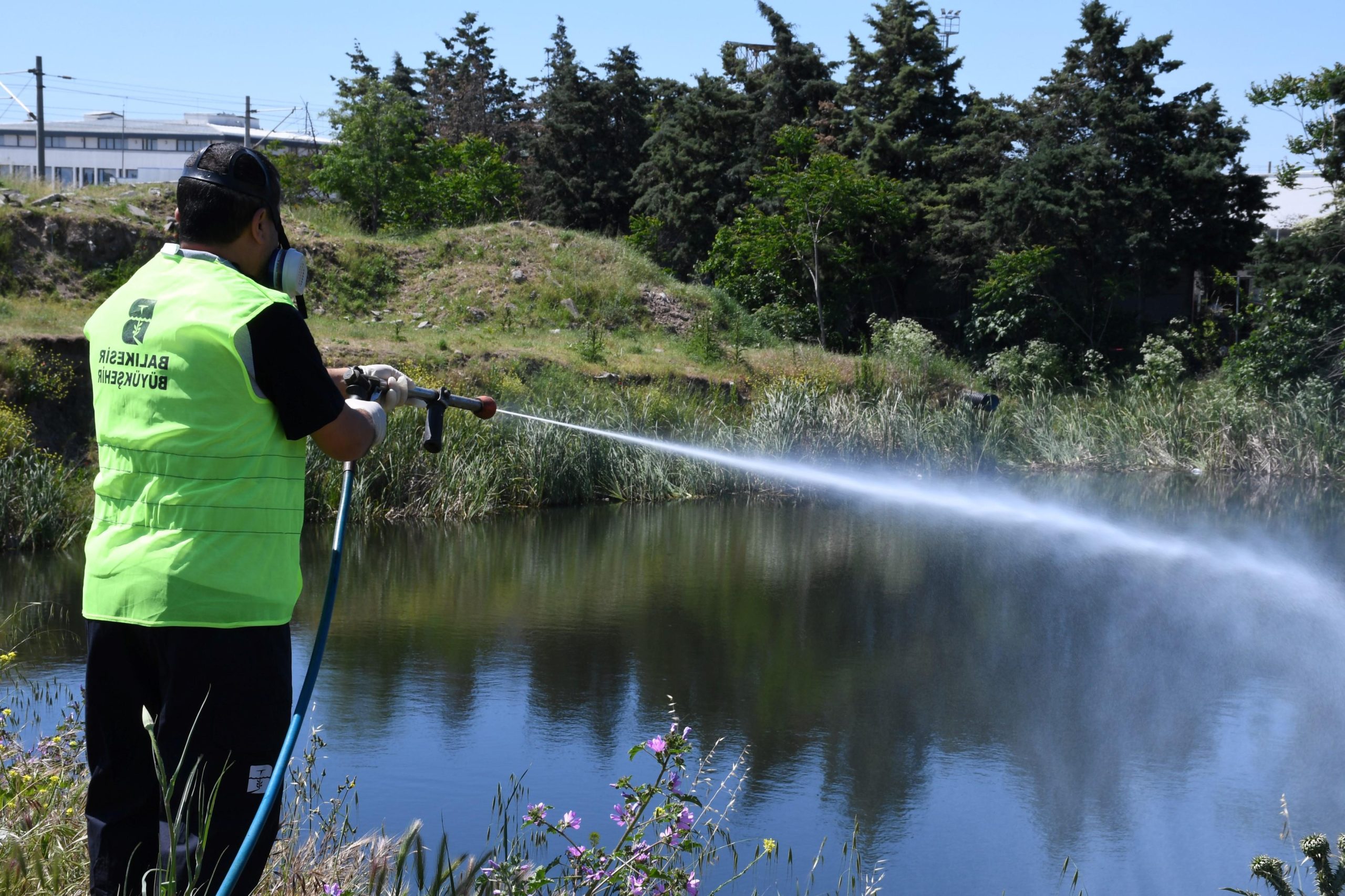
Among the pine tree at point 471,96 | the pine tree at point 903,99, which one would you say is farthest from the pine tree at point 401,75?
the pine tree at point 903,99

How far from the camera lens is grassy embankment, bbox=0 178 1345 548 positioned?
47.5 feet

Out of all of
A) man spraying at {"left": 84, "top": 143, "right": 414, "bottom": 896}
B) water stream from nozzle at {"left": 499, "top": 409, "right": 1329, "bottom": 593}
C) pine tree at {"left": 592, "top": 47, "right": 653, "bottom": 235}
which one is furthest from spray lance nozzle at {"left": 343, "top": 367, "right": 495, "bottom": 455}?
pine tree at {"left": 592, "top": 47, "right": 653, "bottom": 235}

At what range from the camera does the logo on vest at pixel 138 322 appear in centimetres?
257

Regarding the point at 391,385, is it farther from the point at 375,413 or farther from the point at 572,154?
the point at 572,154

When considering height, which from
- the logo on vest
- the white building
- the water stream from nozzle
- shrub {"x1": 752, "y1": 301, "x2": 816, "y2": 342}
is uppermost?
the white building

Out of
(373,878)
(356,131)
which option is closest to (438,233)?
(356,131)

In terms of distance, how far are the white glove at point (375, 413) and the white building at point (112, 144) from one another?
3381 inches

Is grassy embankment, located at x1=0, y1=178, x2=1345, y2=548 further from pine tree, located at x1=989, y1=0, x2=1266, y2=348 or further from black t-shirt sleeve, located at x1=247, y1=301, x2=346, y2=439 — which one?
black t-shirt sleeve, located at x1=247, y1=301, x2=346, y2=439

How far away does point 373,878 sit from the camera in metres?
3.56

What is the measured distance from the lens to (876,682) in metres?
7.95

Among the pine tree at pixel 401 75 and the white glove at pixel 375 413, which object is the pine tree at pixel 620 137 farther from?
the white glove at pixel 375 413

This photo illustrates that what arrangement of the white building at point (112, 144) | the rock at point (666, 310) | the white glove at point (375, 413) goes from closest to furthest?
the white glove at point (375, 413) → the rock at point (666, 310) → the white building at point (112, 144)

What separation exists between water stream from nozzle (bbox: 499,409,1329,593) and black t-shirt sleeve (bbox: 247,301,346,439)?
707 cm

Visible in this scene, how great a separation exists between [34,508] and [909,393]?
13911 mm
